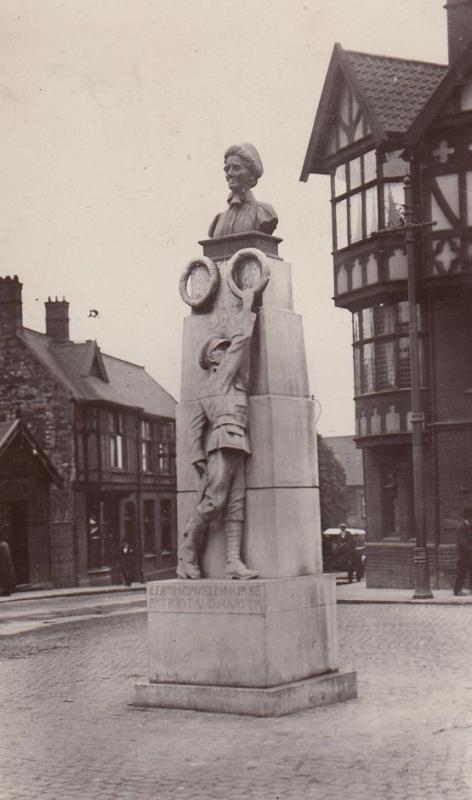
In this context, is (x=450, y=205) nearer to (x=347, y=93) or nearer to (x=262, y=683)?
(x=347, y=93)

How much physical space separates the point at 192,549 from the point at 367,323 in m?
19.5

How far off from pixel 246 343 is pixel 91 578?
34.2 m

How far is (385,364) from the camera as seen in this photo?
29.0 meters

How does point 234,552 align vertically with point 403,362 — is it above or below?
below

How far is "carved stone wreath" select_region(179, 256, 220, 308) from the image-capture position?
424 inches

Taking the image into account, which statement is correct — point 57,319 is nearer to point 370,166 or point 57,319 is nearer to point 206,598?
point 370,166

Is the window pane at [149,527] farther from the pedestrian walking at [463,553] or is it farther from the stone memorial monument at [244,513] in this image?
the stone memorial monument at [244,513]

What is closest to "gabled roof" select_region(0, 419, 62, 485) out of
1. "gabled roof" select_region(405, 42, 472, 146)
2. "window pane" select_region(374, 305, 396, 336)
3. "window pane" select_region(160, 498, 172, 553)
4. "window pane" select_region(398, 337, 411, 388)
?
Answer: "window pane" select_region(160, 498, 172, 553)

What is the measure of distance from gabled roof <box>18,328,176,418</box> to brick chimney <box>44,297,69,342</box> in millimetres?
347

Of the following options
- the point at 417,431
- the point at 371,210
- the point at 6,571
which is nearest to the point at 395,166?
the point at 371,210

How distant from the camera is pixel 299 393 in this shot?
1082 cm

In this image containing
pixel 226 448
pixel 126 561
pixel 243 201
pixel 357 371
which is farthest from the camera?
pixel 126 561

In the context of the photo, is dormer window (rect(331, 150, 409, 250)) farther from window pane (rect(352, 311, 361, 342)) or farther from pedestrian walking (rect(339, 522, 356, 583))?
pedestrian walking (rect(339, 522, 356, 583))

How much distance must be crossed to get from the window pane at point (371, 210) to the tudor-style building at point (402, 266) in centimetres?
3
